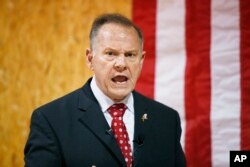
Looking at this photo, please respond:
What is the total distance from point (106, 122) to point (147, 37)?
915mm

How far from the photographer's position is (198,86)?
2211mm

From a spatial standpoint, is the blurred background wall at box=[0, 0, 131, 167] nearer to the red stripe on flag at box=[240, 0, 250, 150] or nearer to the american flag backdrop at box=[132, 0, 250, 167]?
the american flag backdrop at box=[132, 0, 250, 167]

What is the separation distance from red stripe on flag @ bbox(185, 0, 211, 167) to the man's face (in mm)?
784

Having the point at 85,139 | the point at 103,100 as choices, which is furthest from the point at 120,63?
the point at 85,139

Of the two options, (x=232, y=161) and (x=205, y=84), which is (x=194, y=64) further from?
(x=232, y=161)

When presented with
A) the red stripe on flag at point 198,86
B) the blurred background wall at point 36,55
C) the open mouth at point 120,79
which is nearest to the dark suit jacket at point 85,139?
the open mouth at point 120,79

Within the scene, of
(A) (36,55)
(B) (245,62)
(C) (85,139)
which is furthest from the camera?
(A) (36,55)

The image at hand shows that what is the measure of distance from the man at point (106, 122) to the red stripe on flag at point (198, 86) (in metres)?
0.62

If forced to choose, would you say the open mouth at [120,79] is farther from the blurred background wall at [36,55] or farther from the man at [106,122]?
the blurred background wall at [36,55]

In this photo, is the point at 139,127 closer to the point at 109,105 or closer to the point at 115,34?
the point at 109,105

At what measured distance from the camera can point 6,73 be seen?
90.6 inches

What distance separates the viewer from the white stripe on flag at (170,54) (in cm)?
222

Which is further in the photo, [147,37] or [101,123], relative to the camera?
[147,37]

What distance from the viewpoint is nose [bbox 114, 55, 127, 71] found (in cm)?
145
